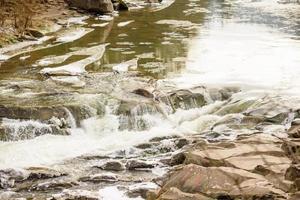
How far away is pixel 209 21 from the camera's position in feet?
103

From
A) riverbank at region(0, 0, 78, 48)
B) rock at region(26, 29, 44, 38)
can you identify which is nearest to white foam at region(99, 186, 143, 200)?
riverbank at region(0, 0, 78, 48)

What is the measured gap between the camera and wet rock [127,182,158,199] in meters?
10.1

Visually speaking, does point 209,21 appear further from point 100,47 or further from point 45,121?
point 45,121

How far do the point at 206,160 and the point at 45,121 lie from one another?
5530 millimetres

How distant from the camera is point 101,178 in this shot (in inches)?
434

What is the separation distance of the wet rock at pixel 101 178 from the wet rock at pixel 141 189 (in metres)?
0.58

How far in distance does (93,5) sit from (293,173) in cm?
2670

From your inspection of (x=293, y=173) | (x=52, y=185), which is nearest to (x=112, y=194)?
(x=52, y=185)

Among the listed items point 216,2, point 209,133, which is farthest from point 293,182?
point 216,2

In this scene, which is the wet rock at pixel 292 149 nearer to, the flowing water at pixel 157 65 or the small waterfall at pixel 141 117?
the flowing water at pixel 157 65

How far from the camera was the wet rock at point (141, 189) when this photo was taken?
10.1 metres

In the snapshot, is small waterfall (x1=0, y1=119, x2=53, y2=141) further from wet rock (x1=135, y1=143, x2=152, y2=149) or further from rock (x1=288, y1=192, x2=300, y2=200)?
rock (x1=288, y1=192, x2=300, y2=200)

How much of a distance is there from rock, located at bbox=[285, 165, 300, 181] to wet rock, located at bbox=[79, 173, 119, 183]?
381 centimetres

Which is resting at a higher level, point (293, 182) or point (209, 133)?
point (293, 182)
